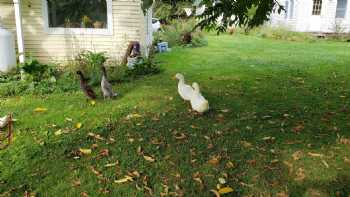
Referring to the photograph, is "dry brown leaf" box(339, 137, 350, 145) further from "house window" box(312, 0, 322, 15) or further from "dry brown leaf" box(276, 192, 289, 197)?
"house window" box(312, 0, 322, 15)

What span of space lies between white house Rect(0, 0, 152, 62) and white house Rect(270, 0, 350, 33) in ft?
41.0

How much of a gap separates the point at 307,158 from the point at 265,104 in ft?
5.88

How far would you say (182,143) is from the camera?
368 centimetres

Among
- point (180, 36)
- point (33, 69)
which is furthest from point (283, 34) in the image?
point (33, 69)

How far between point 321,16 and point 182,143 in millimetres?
17000

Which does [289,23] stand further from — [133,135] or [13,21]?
[133,135]

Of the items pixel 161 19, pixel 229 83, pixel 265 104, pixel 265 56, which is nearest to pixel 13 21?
pixel 229 83

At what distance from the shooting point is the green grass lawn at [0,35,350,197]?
2.92m

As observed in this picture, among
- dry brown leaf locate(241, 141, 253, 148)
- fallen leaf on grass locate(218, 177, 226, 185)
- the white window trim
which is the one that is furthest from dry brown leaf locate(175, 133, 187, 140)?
the white window trim

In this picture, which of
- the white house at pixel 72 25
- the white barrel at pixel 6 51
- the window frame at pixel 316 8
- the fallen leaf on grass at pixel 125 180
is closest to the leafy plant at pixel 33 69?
the white barrel at pixel 6 51

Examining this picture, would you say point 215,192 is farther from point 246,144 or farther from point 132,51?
point 132,51

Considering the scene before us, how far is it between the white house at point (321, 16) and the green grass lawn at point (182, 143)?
13.1 meters

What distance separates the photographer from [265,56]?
10.3m

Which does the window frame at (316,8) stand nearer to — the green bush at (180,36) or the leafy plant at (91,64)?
the green bush at (180,36)
